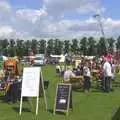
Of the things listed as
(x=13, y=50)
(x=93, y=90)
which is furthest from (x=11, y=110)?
(x=13, y=50)

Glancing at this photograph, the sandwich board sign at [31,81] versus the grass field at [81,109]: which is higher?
the sandwich board sign at [31,81]

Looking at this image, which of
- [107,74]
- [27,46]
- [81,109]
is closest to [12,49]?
[27,46]

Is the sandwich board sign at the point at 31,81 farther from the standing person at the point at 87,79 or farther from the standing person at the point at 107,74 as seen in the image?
the standing person at the point at 107,74

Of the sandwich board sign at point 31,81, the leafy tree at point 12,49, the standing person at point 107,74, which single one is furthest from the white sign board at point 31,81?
the leafy tree at point 12,49

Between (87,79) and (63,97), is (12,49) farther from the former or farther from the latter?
(63,97)

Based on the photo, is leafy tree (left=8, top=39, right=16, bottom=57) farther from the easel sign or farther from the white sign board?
the easel sign

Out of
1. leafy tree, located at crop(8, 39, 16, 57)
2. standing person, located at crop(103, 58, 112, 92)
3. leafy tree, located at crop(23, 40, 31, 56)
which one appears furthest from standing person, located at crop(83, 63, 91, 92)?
leafy tree, located at crop(23, 40, 31, 56)

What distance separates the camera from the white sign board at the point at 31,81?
1584 centimetres

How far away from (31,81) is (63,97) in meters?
1.11

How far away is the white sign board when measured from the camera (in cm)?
1584

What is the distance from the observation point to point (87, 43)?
162 m

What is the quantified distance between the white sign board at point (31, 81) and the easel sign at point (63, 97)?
2.25ft

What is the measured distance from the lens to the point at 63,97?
52.2 ft

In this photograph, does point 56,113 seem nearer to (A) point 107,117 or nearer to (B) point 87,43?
(A) point 107,117
